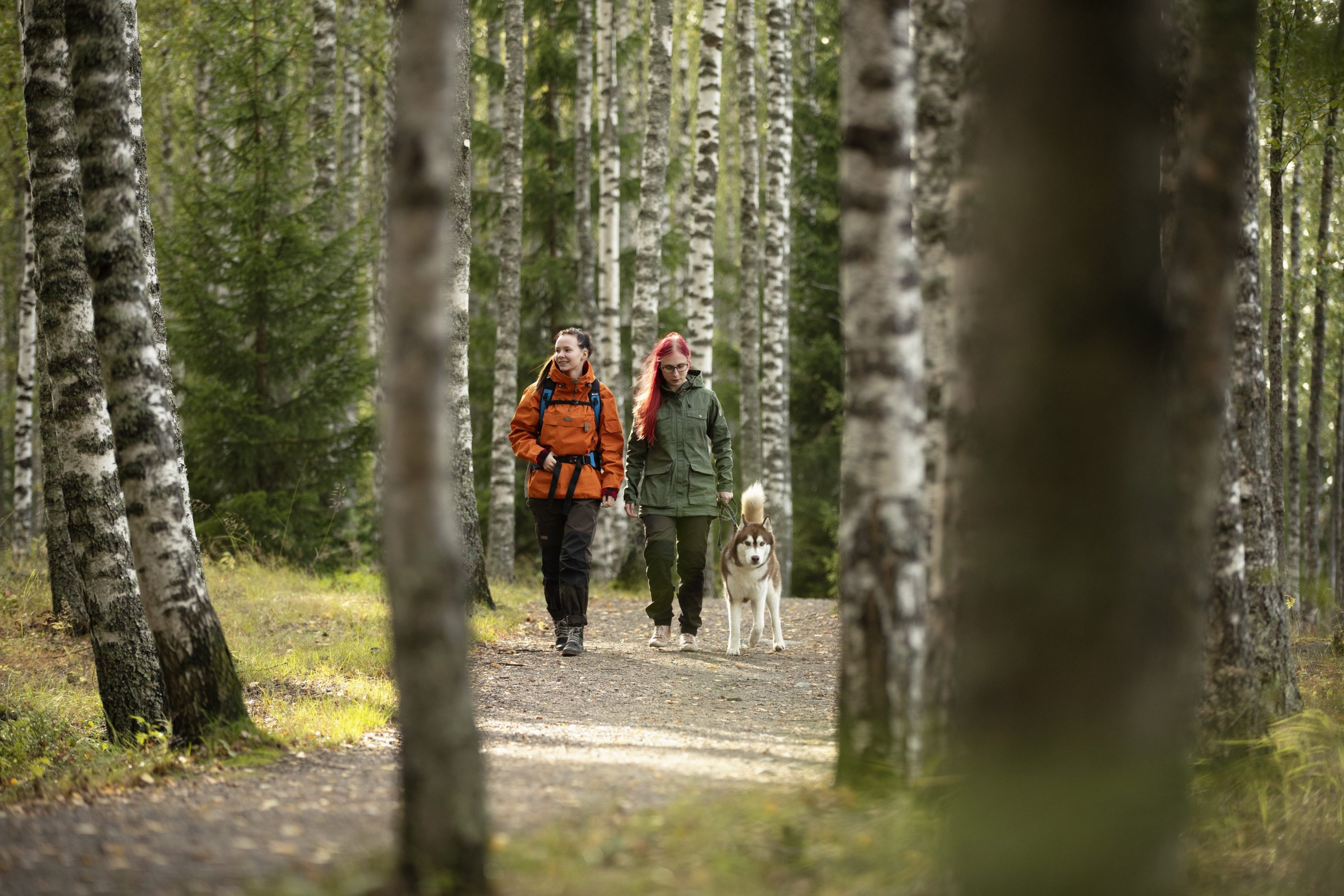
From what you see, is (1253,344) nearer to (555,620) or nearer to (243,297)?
(555,620)

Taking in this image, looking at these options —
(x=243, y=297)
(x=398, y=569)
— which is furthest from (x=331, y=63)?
(x=398, y=569)

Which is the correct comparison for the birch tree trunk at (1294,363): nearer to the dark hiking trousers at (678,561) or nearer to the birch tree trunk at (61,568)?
the dark hiking trousers at (678,561)

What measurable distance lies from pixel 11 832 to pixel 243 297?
9.96 m

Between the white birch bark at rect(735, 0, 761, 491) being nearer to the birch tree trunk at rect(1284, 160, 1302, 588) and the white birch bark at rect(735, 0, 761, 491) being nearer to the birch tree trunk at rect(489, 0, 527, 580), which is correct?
the birch tree trunk at rect(489, 0, 527, 580)

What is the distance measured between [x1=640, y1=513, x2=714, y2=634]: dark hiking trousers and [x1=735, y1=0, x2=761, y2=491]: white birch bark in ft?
21.1

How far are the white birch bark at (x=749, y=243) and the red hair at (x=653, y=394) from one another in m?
5.95

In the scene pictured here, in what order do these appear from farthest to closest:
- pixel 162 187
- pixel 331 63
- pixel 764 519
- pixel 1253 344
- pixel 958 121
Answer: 1. pixel 162 187
2. pixel 331 63
3. pixel 764 519
4. pixel 1253 344
5. pixel 958 121

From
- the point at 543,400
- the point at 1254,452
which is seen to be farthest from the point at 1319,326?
Answer: the point at 543,400

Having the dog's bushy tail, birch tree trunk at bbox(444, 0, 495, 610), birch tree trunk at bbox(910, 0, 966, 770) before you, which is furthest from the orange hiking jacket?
birch tree trunk at bbox(910, 0, 966, 770)

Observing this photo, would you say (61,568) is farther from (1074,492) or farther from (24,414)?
(1074,492)

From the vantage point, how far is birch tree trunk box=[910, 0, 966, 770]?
4.12m

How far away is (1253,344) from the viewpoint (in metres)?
5.20

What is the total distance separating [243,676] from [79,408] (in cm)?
226

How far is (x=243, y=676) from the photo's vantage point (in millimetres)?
7086
